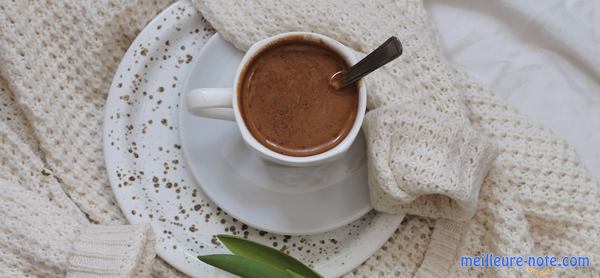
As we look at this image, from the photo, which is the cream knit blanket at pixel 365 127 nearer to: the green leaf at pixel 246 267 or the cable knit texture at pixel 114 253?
the cable knit texture at pixel 114 253

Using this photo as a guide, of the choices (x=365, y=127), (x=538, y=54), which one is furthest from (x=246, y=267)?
(x=538, y=54)

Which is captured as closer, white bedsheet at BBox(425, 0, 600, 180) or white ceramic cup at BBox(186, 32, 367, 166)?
white ceramic cup at BBox(186, 32, 367, 166)

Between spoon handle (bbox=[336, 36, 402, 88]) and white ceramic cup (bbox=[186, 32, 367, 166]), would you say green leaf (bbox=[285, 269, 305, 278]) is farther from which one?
spoon handle (bbox=[336, 36, 402, 88])

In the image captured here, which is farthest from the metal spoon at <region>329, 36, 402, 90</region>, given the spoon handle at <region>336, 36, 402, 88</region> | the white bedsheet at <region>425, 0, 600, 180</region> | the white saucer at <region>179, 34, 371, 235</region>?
the white bedsheet at <region>425, 0, 600, 180</region>

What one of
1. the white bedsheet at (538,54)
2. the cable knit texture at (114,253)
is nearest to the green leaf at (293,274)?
the cable knit texture at (114,253)

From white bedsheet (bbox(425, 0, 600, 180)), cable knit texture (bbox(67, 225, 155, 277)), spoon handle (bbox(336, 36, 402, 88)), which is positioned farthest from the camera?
white bedsheet (bbox(425, 0, 600, 180))

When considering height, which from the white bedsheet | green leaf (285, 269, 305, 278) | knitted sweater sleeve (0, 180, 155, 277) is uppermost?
the white bedsheet

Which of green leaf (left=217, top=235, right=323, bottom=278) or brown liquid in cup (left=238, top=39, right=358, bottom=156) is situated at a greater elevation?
brown liquid in cup (left=238, top=39, right=358, bottom=156)
